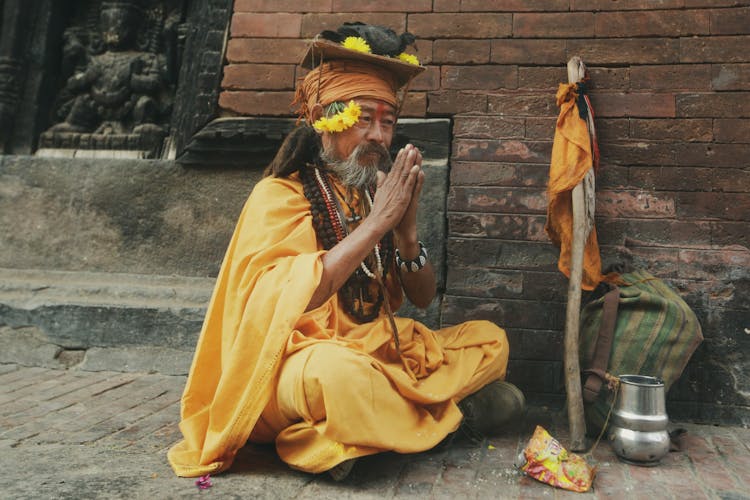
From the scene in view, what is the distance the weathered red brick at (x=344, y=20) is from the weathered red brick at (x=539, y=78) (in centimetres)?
59

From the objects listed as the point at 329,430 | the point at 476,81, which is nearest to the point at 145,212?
the point at 476,81

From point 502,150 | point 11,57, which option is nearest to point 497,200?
point 502,150

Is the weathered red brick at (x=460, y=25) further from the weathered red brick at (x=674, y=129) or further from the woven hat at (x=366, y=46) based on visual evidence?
the weathered red brick at (x=674, y=129)

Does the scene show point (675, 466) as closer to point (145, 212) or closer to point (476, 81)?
point (476, 81)

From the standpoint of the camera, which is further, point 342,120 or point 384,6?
point 384,6

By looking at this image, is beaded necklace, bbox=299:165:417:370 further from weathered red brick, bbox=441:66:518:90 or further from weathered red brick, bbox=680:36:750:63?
weathered red brick, bbox=680:36:750:63

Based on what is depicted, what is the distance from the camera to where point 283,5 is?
346 centimetres

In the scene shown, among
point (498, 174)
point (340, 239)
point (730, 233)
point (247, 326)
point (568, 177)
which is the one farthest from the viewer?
point (498, 174)

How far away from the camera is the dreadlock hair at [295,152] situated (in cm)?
244

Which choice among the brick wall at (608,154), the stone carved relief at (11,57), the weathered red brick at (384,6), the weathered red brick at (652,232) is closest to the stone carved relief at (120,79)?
the stone carved relief at (11,57)

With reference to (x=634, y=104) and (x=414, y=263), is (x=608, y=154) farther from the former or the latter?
(x=414, y=263)

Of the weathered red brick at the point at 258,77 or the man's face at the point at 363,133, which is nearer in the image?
the man's face at the point at 363,133

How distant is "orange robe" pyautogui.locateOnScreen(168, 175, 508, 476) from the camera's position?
6.18 ft

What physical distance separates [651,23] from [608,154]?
0.71 metres
